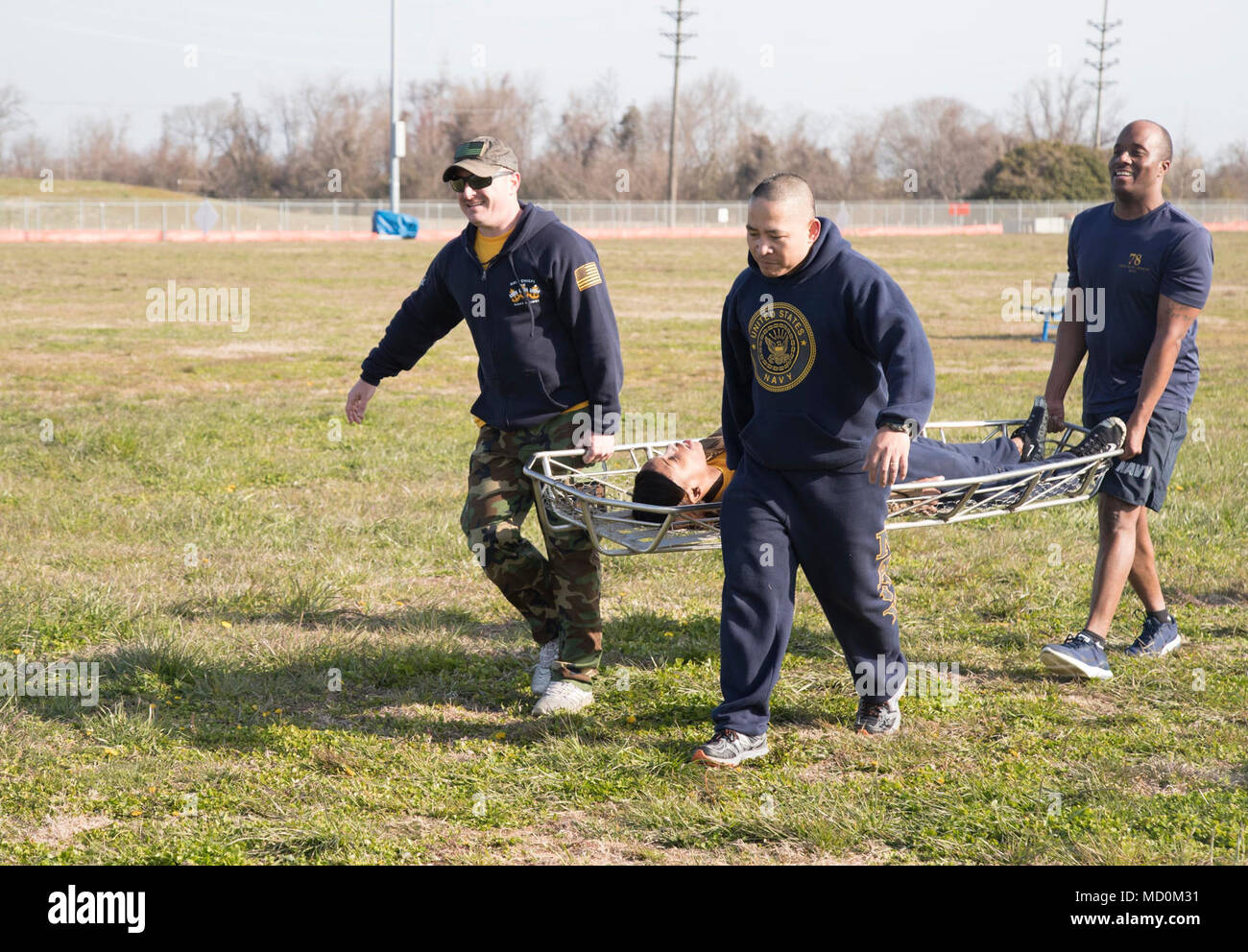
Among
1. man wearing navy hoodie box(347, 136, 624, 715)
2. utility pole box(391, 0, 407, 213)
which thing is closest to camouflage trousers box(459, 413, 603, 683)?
man wearing navy hoodie box(347, 136, 624, 715)

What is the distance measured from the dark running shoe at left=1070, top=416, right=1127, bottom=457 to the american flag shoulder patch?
2057 mm

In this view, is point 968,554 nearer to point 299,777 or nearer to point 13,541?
point 299,777

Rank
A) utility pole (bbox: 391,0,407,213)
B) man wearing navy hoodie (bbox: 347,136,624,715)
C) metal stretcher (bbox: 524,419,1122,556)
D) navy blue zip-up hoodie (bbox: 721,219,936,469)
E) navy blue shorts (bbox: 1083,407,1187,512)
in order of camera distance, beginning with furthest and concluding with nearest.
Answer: utility pole (bbox: 391,0,407,213)
navy blue shorts (bbox: 1083,407,1187,512)
man wearing navy hoodie (bbox: 347,136,624,715)
metal stretcher (bbox: 524,419,1122,556)
navy blue zip-up hoodie (bbox: 721,219,936,469)

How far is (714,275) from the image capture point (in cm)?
3338

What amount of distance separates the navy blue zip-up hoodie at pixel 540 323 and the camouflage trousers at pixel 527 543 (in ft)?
0.29

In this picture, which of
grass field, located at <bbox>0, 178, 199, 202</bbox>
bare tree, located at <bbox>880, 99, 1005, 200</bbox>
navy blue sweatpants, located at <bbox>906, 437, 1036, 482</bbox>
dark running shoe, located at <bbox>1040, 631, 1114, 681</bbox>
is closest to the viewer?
navy blue sweatpants, located at <bbox>906, 437, 1036, 482</bbox>

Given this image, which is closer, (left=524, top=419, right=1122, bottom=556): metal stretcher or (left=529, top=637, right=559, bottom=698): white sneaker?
(left=524, top=419, right=1122, bottom=556): metal stretcher

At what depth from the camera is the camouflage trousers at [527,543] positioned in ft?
16.8

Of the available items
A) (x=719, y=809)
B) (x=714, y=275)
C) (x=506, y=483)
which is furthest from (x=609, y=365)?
(x=714, y=275)

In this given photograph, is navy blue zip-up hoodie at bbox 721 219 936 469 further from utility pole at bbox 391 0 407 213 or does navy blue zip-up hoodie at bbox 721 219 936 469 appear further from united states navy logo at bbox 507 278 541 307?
utility pole at bbox 391 0 407 213

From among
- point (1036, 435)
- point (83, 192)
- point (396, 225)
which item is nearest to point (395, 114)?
point (396, 225)

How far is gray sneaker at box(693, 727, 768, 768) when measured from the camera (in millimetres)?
4387

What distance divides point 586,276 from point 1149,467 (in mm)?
2464
